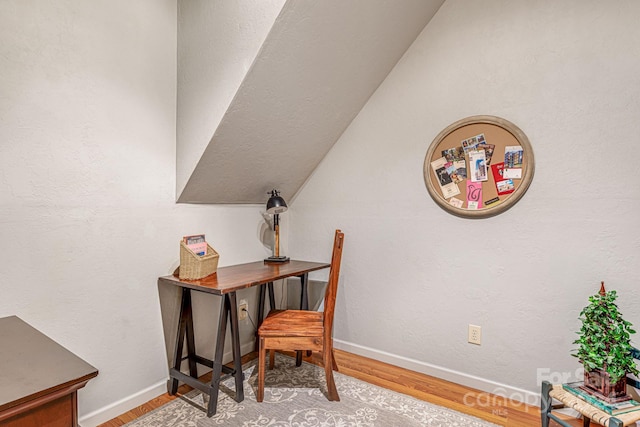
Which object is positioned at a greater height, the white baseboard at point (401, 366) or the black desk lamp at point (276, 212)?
the black desk lamp at point (276, 212)

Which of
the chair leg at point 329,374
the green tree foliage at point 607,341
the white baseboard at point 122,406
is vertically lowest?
the white baseboard at point 122,406

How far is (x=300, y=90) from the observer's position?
2.01 meters

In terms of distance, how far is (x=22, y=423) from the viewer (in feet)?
2.56

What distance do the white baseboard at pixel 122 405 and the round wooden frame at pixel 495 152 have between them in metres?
2.01

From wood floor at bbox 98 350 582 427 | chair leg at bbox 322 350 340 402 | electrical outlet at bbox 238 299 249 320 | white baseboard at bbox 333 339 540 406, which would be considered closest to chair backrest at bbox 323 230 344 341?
chair leg at bbox 322 350 340 402

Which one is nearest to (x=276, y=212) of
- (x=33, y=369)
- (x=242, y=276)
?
(x=242, y=276)

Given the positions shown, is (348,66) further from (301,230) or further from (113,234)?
(113,234)

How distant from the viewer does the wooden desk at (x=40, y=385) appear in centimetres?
77

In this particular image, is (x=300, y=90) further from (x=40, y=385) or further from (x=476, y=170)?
(x=40, y=385)

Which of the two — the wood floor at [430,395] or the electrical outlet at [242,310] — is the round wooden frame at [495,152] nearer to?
the wood floor at [430,395]

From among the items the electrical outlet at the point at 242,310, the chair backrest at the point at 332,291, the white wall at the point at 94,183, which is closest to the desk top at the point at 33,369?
the white wall at the point at 94,183

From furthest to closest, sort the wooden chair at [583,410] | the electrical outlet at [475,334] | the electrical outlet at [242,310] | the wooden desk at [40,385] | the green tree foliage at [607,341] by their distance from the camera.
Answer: the electrical outlet at [242,310] < the electrical outlet at [475,334] < the green tree foliage at [607,341] < the wooden chair at [583,410] < the wooden desk at [40,385]

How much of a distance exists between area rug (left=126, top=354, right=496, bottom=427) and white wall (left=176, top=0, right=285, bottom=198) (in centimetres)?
123

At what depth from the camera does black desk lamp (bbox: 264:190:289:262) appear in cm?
240
